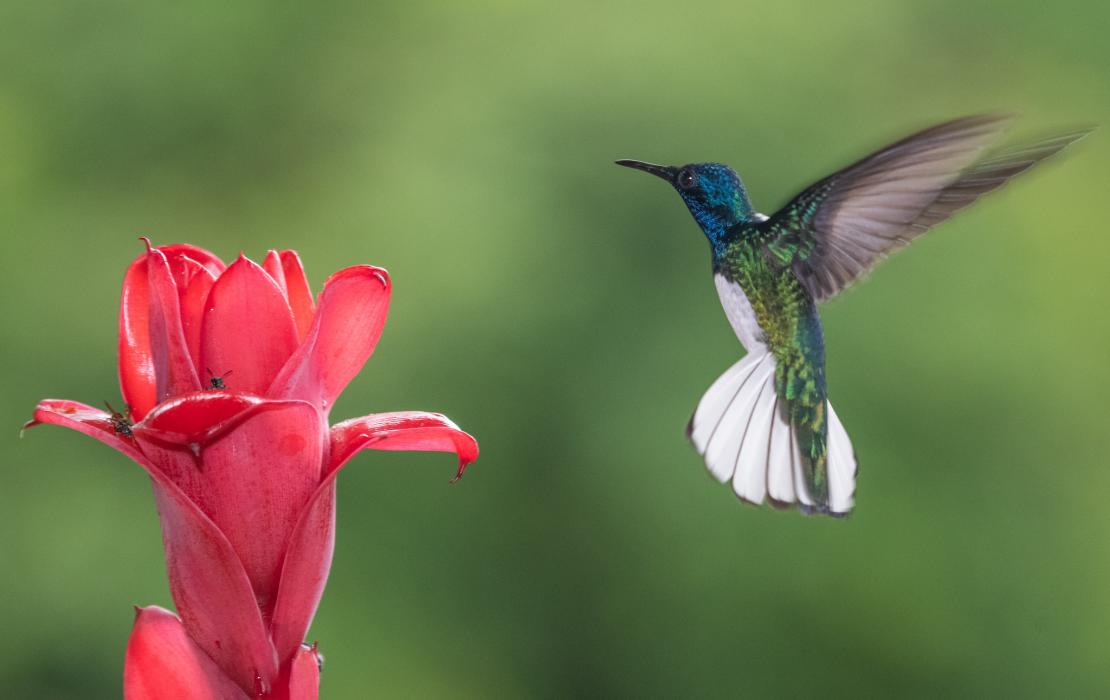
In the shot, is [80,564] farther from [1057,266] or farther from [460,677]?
[1057,266]


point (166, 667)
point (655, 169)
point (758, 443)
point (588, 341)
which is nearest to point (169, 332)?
point (166, 667)

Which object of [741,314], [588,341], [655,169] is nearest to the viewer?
[655,169]

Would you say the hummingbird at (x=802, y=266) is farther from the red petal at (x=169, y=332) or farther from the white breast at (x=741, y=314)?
the red petal at (x=169, y=332)

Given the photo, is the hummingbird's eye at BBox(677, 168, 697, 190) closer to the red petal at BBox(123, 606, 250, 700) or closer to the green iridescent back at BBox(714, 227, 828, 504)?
the green iridescent back at BBox(714, 227, 828, 504)

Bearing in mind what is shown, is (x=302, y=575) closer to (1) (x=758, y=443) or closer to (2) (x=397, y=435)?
(2) (x=397, y=435)

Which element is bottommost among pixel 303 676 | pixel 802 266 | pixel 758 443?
pixel 303 676

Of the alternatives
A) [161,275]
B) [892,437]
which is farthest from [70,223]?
[161,275]
